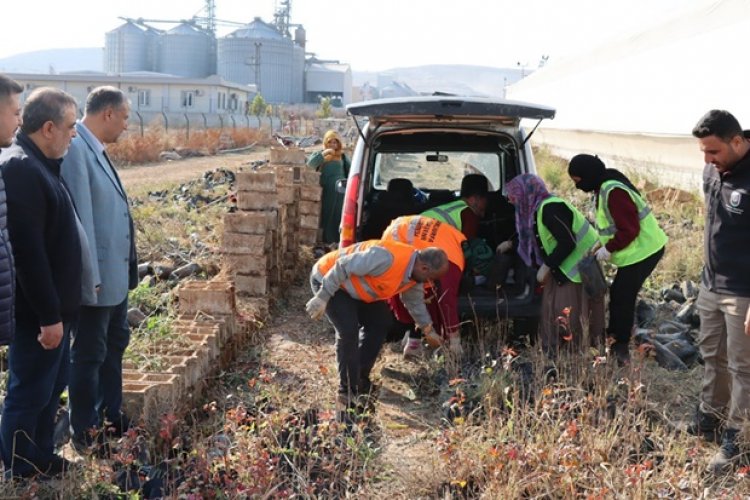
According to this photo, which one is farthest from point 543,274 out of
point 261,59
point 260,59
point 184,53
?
point 184,53

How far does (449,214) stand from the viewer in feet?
19.5

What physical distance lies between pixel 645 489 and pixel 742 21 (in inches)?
498

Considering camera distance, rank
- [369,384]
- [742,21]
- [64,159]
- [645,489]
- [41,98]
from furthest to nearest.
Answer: [742,21], [369,384], [64,159], [41,98], [645,489]

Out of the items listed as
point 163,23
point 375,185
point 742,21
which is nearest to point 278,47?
point 163,23

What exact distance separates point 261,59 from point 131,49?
13.9 metres

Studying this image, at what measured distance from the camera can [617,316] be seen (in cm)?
572

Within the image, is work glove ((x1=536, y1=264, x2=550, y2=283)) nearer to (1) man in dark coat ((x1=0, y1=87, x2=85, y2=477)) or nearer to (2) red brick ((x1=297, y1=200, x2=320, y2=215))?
(1) man in dark coat ((x1=0, y1=87, x2=85, y2=477))

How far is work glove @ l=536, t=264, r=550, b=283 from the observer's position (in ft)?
18.2

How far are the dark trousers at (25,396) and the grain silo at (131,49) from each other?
8547 cm

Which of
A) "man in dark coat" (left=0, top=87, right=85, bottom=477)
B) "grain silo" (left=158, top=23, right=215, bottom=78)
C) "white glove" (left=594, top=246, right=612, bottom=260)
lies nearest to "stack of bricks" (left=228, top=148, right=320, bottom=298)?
"white glove" (left=594, top=246, right=612, bottom=260)

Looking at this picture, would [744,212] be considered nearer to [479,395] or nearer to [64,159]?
[479,395]

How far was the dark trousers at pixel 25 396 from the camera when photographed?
12.2 feet

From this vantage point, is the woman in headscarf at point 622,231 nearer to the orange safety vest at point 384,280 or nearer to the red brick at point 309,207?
the orange safety vest at point 384,280

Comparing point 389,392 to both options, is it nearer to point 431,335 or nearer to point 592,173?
point 431,335
